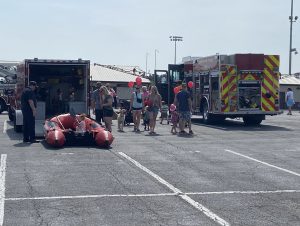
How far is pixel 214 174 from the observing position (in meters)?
12.3

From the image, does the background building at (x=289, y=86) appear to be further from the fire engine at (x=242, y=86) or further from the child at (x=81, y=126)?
the child at (x=81, y=126)

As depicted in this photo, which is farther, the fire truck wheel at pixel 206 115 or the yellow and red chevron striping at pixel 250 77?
the fire truck wheel at pixel 206 115

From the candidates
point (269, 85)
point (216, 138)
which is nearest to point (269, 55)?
point (269, 85)

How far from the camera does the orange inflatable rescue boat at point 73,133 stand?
16312mm

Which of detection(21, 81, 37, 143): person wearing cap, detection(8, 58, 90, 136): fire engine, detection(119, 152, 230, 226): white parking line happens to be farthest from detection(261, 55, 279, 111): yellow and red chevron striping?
detection(119, 152, 230, 226): white parking line

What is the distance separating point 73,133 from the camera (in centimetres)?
1672

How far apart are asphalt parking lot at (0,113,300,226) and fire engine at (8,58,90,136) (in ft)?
9.47

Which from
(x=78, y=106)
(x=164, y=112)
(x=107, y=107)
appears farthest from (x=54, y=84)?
(x=164, y=112)

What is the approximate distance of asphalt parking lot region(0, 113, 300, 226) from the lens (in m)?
8.52

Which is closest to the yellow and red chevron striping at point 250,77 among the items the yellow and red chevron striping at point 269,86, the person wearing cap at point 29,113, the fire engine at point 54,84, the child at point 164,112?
the yellow and red chevron striping at point 269,86

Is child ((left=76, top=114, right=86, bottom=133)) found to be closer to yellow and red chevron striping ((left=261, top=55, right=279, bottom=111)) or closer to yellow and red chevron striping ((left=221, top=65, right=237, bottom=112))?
yellow and red chevron striping ((left=221, top=65, right=237, bottom=112))

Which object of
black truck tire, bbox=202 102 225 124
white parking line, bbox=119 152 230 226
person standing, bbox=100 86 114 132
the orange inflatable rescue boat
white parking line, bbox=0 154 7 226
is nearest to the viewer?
white parking line, bbox=119 152 230 226

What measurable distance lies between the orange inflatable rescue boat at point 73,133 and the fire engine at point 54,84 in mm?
2734

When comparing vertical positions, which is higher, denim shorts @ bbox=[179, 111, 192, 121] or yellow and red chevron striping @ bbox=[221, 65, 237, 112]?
yellow and red chevron striping @ bbox=[221, 65, 237, 112]
